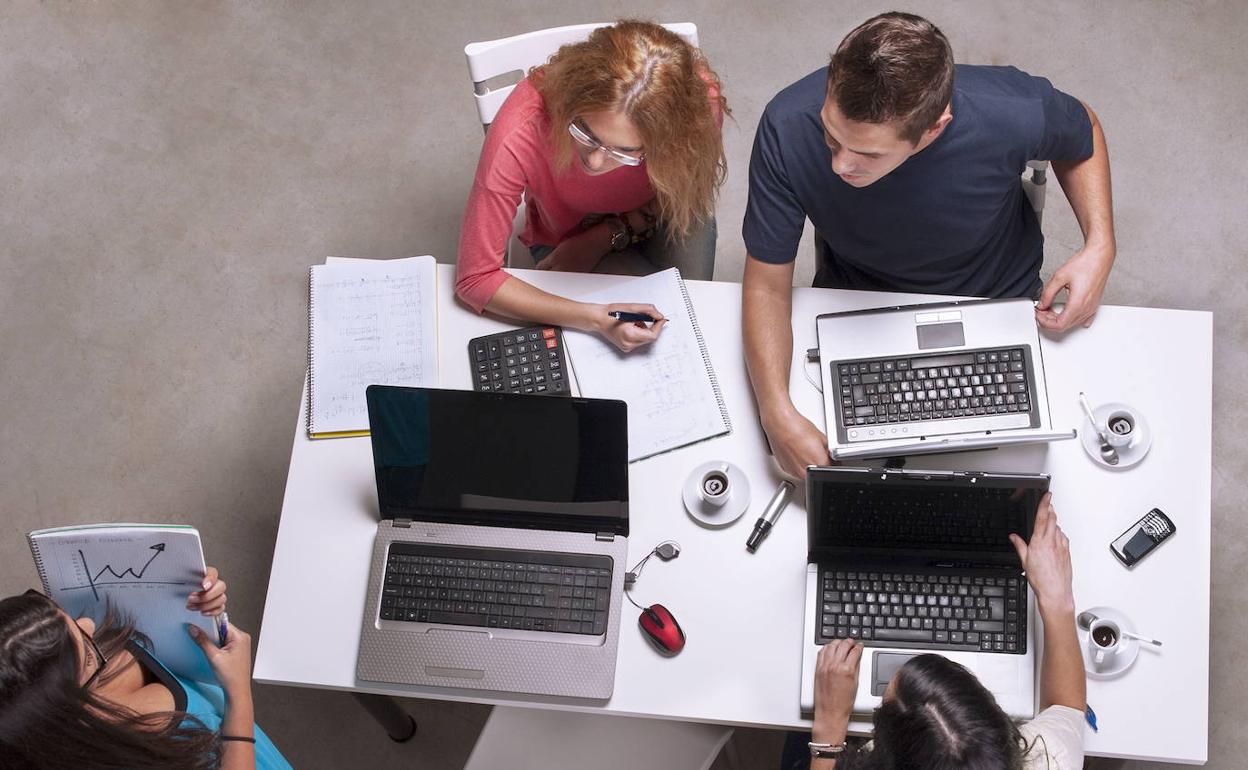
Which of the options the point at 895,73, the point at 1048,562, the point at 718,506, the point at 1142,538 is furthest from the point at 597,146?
the point at 1142,538

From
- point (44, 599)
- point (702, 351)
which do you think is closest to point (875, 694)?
point (702, 351)

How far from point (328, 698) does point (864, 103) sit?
1.82m

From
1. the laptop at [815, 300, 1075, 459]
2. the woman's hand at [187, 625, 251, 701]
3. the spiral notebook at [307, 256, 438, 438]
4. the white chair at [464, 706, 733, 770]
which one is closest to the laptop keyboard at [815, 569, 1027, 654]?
the laptop at [815, 300, 1075, 459]

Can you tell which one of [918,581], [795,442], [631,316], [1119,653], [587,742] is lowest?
[587,742]

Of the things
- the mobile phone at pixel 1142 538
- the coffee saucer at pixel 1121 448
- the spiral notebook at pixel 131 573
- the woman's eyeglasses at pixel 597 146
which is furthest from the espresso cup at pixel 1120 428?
the spiral notebook at pixel 131 573

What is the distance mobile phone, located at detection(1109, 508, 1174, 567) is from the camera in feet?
5.66

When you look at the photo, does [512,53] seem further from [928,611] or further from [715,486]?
[928,611]

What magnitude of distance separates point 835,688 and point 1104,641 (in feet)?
Result: 1.38

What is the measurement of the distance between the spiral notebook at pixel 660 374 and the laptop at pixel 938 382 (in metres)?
0.21

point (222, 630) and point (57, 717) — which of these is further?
point (222, 630)

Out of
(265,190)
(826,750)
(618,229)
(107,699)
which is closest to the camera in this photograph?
(107,699)

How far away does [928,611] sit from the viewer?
1687mm

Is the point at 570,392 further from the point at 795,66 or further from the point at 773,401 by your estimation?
the point at 795,66

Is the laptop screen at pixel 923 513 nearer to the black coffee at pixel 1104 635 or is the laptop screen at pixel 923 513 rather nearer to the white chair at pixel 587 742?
the black coffee at pixel 1104 635
